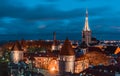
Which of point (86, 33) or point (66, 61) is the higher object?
point (86, 33)

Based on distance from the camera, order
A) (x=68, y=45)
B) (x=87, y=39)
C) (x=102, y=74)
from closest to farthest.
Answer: (x=102, y=74)
(x=68, y=45)
(x=87, y=39)

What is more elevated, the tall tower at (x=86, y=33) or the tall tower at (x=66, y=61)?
the tall tower at (x=86, y=33)

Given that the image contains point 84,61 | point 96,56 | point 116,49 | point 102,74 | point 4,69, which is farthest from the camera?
point 116,49

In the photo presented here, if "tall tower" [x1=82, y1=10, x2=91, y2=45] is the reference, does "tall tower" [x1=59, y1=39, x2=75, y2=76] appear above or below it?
below

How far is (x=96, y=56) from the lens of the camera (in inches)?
2142

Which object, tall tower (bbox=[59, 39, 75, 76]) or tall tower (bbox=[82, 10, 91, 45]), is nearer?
tall tower (bbox=[59, 39, 75, 76])

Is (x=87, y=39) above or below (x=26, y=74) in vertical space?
above

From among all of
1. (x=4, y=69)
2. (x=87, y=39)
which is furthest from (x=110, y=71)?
(x=87, y=39)

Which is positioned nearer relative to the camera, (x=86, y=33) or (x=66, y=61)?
(x=66, y=61)

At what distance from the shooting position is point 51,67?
168ft

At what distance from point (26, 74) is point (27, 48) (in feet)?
157

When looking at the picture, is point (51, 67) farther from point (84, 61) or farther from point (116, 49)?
point (116, 49)

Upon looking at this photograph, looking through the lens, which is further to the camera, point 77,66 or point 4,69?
point 77,66

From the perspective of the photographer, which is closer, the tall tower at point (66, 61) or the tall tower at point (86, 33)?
the tall tower at point (66, 61)
